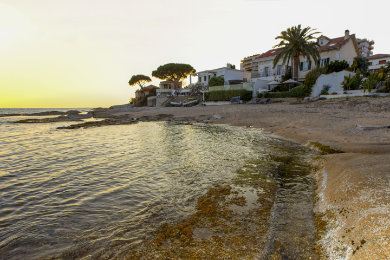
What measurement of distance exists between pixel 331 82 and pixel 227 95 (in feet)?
50.9

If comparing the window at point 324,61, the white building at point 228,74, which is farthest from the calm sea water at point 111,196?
the white building at point 228,74

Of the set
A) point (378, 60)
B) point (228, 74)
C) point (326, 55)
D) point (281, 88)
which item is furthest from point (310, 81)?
point (378, 60)

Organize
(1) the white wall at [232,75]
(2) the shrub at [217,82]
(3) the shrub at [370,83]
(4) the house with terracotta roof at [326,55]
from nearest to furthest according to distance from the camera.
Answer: (3) the shrub at [370,83] < (4) the house with terracotta roof at [326,55] < (2) the shrub at [217,82] < (1) the white wall at [232,75]

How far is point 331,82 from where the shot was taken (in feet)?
88.0

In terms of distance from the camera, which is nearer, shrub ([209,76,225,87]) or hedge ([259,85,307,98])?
hedge ([259,85,307,98])

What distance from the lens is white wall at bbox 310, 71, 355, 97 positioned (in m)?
26.4

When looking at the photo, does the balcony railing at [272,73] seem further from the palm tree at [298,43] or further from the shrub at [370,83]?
the shrub at [370,83]

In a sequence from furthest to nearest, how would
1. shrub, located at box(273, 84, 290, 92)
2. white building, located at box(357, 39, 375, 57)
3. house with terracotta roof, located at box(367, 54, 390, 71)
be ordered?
white building, located at box(357, 39, 375, 57)
house with terracotta roof, located at box(367, 54, 390, 71)
shrub, located at box(273, 84, 290, 92)

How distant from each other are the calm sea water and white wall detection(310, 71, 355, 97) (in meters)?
21.2

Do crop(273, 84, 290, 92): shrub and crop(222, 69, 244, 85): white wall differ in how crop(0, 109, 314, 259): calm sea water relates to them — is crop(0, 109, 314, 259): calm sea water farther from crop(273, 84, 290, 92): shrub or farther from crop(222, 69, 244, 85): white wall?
crop(222, 69, 244, 85): white wall

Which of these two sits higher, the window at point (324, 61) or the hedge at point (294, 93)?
the window at point (324, 61)

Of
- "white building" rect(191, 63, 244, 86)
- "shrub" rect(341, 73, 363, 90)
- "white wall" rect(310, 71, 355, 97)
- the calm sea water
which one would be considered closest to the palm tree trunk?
"white wall" rect(310, 71, 355, 97)

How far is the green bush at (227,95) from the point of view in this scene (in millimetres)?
34719

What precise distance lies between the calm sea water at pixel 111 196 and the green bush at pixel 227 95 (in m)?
26.1
